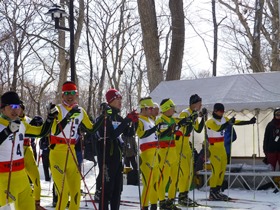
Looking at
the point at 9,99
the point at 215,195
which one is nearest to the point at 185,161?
the point at 215,195

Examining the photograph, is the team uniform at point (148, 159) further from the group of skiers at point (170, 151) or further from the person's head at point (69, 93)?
the person's head at point (69, 93)

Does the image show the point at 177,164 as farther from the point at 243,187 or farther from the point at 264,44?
the point at 264,44

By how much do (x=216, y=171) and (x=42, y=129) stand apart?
15.6 feet

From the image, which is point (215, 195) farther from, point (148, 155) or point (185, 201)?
point (148, 155)

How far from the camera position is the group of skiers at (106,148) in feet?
17.0

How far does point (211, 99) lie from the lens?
420 inches

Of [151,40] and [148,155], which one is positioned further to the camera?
[151,40]

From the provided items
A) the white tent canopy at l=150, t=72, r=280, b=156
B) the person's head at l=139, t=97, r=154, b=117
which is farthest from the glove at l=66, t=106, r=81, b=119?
the white tent canopy at l=150, t=72, r=280, b=156

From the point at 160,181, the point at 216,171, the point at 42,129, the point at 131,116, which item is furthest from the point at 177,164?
the point at 42,129

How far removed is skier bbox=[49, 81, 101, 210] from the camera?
20.4ft

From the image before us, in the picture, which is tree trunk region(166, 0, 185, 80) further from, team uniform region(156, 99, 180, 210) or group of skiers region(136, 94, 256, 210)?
team uniform region(156, 99, 180, 210)

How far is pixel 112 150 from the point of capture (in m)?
6.46

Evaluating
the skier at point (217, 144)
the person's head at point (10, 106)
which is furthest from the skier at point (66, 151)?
the skier at point (217, 144)

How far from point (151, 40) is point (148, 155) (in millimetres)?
8274
